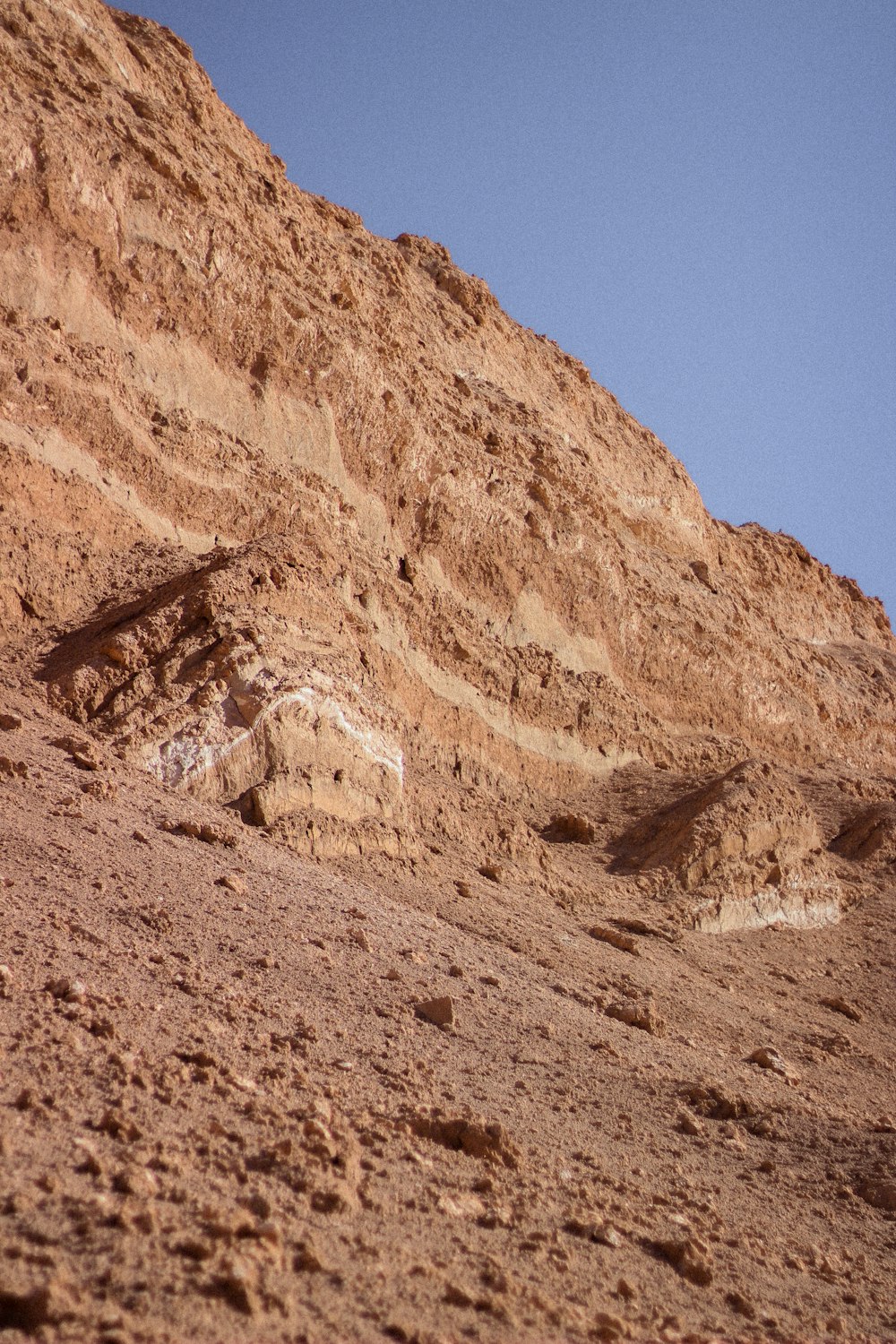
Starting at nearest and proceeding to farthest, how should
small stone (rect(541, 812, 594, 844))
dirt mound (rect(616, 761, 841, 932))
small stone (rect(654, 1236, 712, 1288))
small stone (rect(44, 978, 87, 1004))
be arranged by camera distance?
small stone (rect(654, 1236, 712, 1288)) → small stone (rect(44, 978, 87, 1004)) → dirt mound (rect(616, 761, 841, 932)) → small stone (rect(541, 812, 594, 844))

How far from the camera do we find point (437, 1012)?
6422mm

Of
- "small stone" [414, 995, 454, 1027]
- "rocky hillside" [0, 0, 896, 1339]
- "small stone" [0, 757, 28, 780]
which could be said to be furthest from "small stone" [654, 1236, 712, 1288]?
"small stone" [0, 757, 28, 780]

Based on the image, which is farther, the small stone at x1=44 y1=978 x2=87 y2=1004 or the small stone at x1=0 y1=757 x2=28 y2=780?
the small stone at x1=0 y1=757 x2=28 y2=780

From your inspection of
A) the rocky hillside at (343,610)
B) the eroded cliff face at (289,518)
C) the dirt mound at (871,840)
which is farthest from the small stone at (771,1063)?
the dirt mound at (871,840)

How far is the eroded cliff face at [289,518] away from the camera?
9.95m

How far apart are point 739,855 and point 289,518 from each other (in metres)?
7.60

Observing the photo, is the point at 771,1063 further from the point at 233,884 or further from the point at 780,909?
the point at 780,909

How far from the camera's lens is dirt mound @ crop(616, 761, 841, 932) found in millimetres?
14438

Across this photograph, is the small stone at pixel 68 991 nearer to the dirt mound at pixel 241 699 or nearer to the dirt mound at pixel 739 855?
the dirt mound at pixel 241 699

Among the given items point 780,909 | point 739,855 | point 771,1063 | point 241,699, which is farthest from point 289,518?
point 771,1063

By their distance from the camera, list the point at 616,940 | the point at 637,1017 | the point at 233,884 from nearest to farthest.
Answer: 1. the point at 233,884
2. the point at 637,1017
3. the point at 616,940

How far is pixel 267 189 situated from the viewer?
19.2m

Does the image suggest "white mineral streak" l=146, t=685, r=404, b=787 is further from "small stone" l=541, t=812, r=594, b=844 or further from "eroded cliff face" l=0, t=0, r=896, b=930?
"small stone" l=541, t=812, r=594, b=844

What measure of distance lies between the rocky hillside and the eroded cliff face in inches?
2.1
